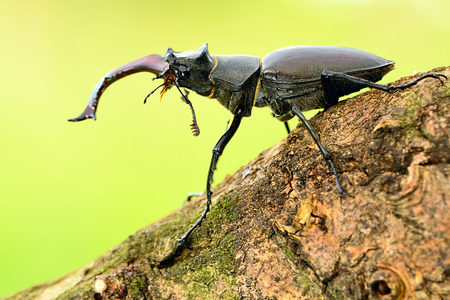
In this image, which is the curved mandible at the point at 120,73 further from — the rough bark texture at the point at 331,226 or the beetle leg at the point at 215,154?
the rough bark texture at the point at 331,226

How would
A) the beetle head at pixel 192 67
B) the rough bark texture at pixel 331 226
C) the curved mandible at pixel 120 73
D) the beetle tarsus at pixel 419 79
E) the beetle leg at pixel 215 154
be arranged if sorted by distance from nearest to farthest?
the rough bark texture at pixel 331 226
the beetle tarsus at pixel 419 79
the curved mandible at pixel 120 73
the beetle leg at pixel 215 154
the beetle head at pixel 192 67

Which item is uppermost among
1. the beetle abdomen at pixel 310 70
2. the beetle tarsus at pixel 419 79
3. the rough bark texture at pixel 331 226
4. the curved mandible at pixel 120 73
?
the curved mandible at pixel 120 73

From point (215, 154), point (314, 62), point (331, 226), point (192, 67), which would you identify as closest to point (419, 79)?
point (314, 62)

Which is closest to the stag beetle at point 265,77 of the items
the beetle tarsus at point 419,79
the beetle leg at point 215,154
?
the beetle leg at point 215,154

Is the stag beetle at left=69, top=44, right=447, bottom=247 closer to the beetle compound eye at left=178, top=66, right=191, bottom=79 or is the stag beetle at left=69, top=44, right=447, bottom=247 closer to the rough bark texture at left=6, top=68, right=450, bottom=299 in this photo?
the beetle compound eye at left=178, top=66, right=191, bottom=79

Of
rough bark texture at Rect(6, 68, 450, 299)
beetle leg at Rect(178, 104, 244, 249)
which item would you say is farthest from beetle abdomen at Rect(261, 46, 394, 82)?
beetle leg at Rect(178, 104, 244, 249)

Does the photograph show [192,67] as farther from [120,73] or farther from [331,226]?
[331,226]
